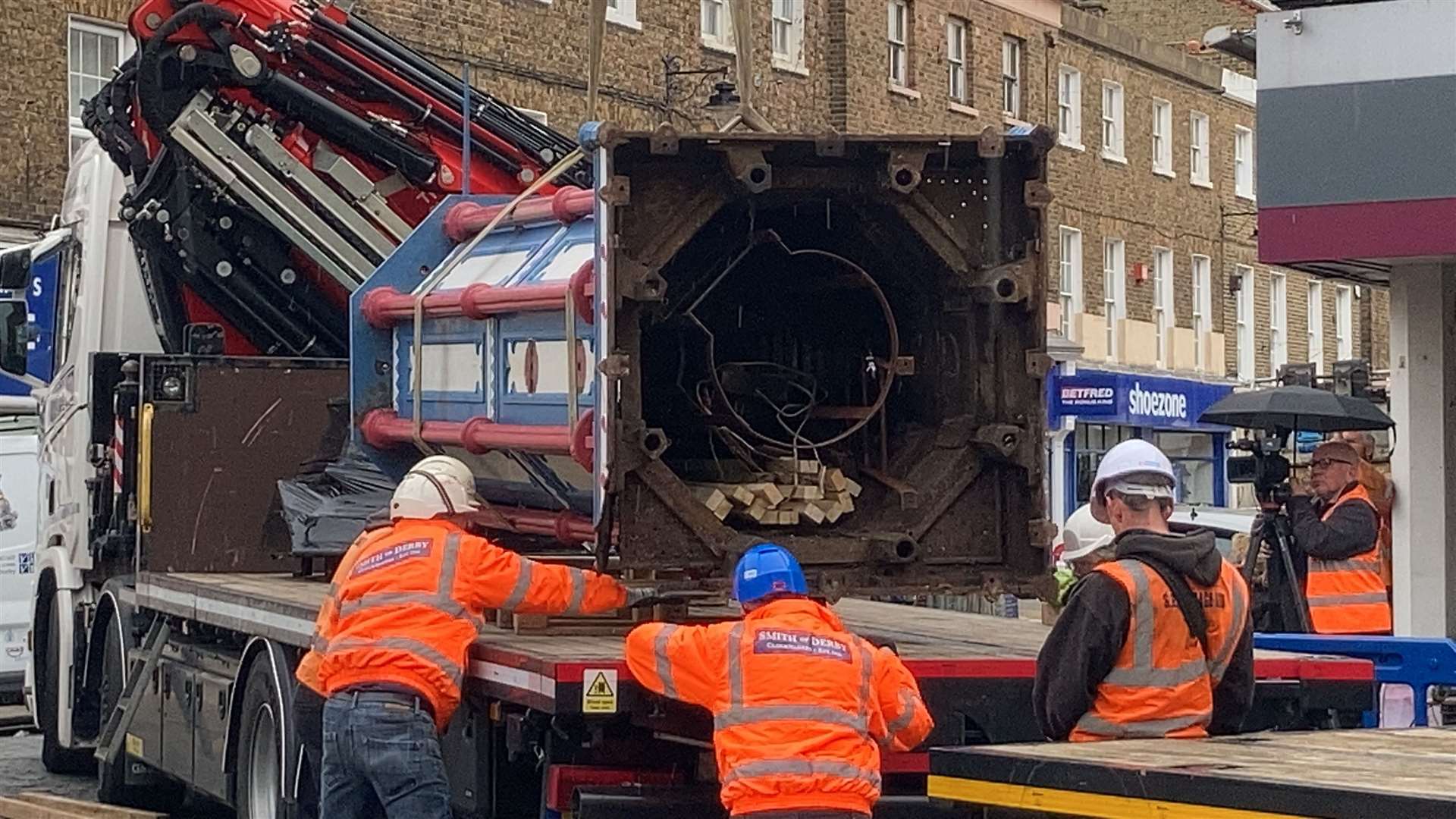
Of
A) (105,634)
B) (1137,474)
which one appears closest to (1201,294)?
(105,634)

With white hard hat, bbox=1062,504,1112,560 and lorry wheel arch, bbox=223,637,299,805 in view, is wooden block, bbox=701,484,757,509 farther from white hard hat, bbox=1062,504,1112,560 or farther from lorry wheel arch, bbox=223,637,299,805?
lorry wheel arch, bbox=223,637,299,805

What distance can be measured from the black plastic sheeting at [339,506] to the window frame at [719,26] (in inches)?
779

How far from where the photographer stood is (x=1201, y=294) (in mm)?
42531

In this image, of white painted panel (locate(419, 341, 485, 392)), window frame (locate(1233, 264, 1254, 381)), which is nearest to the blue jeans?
white painted panel (locate(419, 341, 485, 392))

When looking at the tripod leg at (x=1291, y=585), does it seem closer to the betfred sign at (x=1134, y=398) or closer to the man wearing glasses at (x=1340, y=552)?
the man wearing glasses at (x=1340, y=552)

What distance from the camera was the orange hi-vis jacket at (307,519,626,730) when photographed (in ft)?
25.6

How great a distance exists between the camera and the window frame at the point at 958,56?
3625cm

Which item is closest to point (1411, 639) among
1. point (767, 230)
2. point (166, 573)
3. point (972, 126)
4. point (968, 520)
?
point (968, 520)

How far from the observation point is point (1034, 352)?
8.26 metres

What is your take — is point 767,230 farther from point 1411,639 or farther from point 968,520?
point 1411,639

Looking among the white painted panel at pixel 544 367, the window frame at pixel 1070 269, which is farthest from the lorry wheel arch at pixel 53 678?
the window frame at pixel 1070 269

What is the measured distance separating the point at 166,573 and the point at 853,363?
4.07 metres

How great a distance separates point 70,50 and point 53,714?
10723 millimetres

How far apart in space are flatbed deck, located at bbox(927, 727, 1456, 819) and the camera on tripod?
5.52 m
